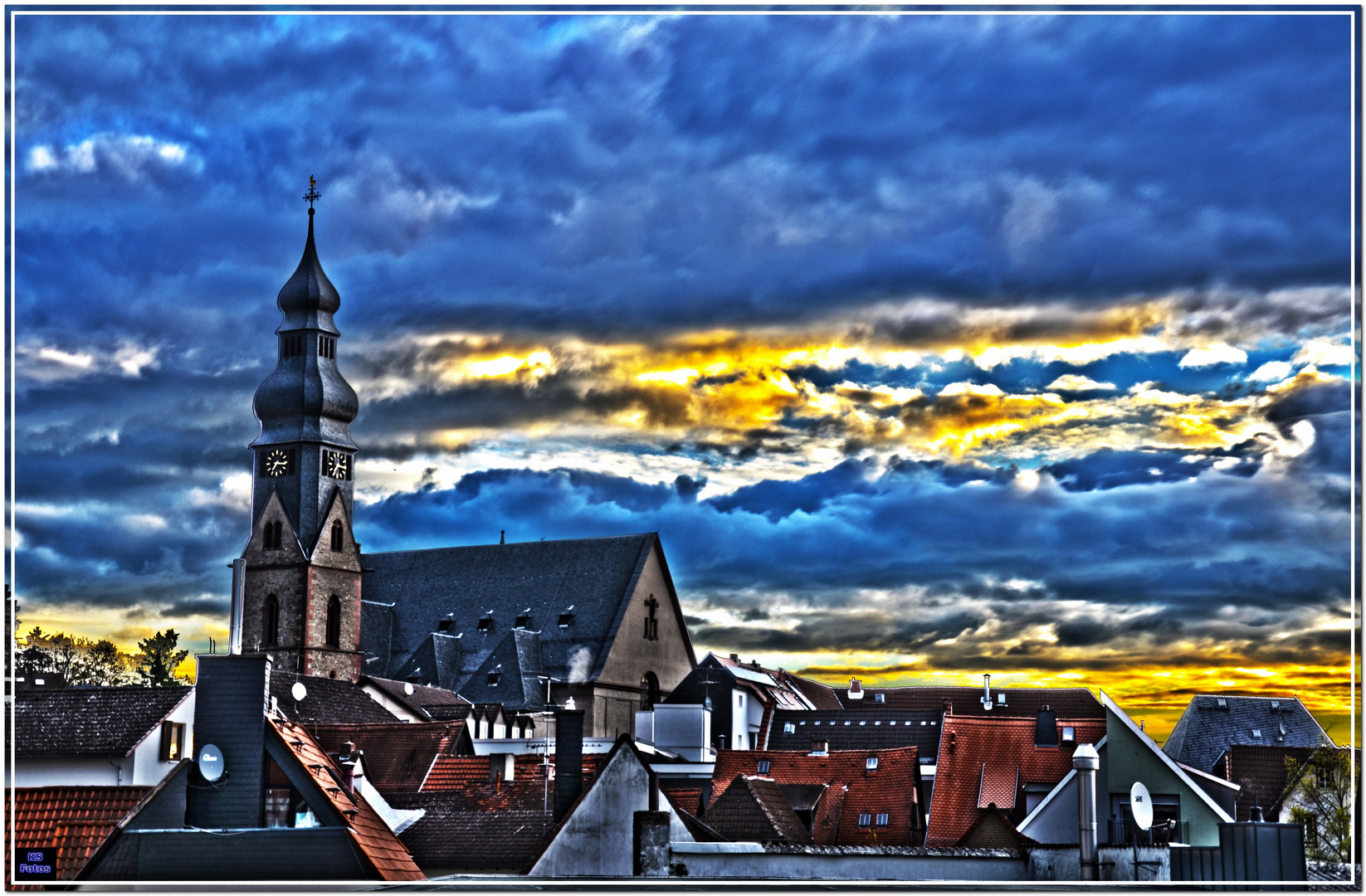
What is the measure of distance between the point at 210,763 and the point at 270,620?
46138mm

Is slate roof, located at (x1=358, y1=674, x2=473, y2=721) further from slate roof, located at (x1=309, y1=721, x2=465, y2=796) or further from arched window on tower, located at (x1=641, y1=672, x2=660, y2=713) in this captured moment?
slate roof, located at (x1=309, y1=721, x2=465, y2=796)

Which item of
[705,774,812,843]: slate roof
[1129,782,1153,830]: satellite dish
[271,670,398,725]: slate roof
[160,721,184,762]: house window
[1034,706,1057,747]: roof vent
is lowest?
[705,774,812,843]: slate roof

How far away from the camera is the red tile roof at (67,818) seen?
16250 mm

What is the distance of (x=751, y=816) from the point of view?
24.2 m

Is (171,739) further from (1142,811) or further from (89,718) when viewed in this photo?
(1142,811)

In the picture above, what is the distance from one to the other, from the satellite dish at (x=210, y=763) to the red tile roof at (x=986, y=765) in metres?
15.5

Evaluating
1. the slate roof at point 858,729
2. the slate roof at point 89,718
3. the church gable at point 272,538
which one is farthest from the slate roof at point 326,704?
the church gable at point 272,538

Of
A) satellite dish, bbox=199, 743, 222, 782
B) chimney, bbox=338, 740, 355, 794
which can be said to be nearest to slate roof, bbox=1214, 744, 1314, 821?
chimney, bbox=338, 740, 355, 794

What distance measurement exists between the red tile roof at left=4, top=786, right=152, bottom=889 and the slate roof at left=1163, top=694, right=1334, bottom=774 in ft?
101

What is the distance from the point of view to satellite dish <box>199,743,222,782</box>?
55.5 ft

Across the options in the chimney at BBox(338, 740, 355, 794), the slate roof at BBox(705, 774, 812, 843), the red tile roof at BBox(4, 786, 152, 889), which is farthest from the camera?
the slate roof at BBox(705, 774, 812, 843)

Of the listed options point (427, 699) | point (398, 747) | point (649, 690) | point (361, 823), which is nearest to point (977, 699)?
point (649, 690)

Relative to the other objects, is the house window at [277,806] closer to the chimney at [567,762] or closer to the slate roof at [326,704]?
the chimney at [567,762]

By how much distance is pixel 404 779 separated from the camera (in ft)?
83.4
